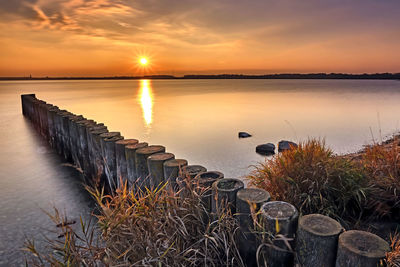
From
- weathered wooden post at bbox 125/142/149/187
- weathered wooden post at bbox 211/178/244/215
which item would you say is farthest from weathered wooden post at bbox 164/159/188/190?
weathered wooden post at bbox 125/142/149/187

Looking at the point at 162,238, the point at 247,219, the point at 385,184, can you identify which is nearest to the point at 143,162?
the point at 162,238

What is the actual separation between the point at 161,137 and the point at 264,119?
933 centimetres

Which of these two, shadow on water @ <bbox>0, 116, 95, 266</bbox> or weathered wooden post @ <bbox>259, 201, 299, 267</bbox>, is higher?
weathered wooden post @ <bbox>259, 201, 299, 267</bbox>

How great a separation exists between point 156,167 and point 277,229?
5.92 ft

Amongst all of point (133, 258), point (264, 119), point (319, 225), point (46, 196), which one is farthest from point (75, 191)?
point (264, 119)

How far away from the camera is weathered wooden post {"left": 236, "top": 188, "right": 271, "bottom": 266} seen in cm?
215

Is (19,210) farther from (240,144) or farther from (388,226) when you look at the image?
(240,144)

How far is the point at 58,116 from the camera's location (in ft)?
26.7

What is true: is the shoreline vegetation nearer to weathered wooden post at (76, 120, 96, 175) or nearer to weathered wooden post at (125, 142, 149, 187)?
weathered wooden post at (125, 142, 149, 187)

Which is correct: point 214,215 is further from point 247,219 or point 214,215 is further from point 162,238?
point 162,238

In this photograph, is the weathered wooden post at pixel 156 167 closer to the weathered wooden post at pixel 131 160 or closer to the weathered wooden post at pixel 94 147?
the weathered wooden post at pixel 131 160

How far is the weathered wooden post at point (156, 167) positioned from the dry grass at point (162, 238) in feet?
2.32

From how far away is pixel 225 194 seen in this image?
7.59ft

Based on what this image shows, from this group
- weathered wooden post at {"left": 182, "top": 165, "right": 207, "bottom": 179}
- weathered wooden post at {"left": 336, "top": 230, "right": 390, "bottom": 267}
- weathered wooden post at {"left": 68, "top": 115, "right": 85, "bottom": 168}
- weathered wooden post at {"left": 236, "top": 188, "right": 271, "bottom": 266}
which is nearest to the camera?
weathered wooden post at {"left": 336, "top": 230, "right": 390, "bottom": 267}
